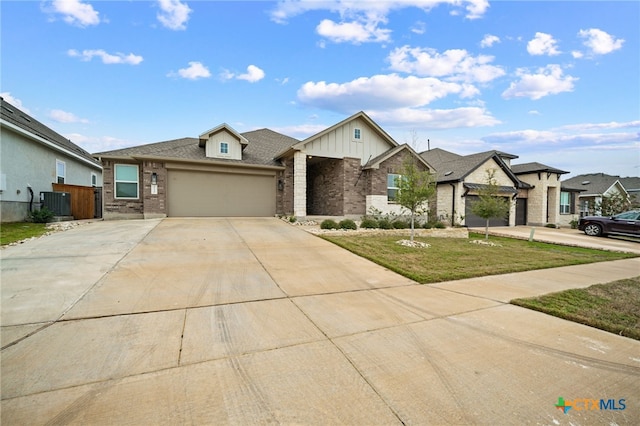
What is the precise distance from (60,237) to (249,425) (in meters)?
10.2

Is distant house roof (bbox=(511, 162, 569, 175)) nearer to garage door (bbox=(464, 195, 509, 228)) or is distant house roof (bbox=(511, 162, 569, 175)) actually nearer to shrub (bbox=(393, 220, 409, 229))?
garage door (bbox=(464, 195, 509, 228))

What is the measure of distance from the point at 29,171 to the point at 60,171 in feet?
9.27

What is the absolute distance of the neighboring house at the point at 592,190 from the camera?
Result: 81.0ft

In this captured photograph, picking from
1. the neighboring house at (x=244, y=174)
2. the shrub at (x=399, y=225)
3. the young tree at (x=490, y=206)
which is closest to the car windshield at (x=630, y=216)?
the young tree at (x=490, y=206)

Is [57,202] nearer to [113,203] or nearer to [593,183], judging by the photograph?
[113,203]

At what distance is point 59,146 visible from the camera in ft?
50.5

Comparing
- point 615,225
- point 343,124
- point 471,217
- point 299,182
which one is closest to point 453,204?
point 471,217

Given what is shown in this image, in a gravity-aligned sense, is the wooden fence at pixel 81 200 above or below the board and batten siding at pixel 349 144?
below

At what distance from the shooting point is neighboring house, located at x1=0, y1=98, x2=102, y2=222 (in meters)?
12.1

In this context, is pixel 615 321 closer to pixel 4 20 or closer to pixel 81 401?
pixel 81 401

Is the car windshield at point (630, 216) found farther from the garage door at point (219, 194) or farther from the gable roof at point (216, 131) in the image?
the gable roof at point (216, 131)

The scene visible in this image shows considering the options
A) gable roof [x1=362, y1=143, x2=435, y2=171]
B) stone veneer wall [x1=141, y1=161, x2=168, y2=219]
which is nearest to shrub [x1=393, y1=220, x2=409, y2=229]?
gable roof [x1=362, y1=143, x2=435, y2=171]

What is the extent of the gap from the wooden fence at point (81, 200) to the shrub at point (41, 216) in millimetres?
2010

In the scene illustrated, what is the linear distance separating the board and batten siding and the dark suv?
13.1 m
